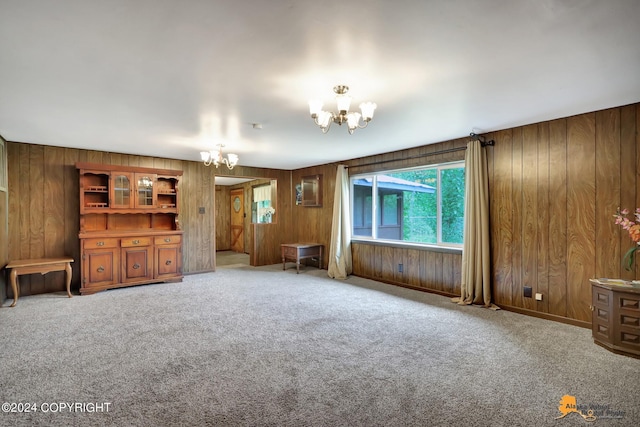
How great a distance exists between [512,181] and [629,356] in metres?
2.11

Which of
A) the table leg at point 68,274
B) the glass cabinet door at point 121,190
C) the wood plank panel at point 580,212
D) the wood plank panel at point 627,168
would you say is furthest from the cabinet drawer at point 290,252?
the wood plank panel at point 627,168

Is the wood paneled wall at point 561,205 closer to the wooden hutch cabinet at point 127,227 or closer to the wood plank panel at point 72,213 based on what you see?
the wooden hutch cabinet at point 127,227

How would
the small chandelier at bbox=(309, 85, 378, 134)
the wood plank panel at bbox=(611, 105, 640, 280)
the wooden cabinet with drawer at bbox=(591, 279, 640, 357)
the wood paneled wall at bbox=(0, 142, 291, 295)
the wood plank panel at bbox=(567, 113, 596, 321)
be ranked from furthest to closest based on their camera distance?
the wood paneled wall at bbox=(0, 142, 291, 295)
the wood plank panel at bbox=(567, 113, 596, 321)
the wood plank panel at bbox=(611, 105, 640, 280)
the wooden cabinet with drawer at bbox=(591, 279, 640, 357)
the small chandelier at bbox=(309, 85, 378, 134)

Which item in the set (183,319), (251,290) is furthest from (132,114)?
(251,290)

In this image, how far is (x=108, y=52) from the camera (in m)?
2.12

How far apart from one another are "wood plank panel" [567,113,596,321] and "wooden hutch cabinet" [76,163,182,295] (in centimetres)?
591

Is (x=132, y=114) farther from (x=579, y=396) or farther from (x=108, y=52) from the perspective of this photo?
(x=579, y=396)

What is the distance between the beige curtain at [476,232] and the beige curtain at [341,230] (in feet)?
7.87

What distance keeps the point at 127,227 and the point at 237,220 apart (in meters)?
4.77

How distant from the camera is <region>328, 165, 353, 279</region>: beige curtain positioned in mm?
6266

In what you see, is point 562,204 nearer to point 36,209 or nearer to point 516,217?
point 516,217

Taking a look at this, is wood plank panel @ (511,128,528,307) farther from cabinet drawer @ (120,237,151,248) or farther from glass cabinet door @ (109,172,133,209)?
glass cabinet door @ (109,172,133,209)

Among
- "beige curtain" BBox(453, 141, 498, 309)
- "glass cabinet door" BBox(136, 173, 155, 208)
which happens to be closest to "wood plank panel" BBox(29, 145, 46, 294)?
"glass cabinet door" BBox(136, 173, 155, 208)

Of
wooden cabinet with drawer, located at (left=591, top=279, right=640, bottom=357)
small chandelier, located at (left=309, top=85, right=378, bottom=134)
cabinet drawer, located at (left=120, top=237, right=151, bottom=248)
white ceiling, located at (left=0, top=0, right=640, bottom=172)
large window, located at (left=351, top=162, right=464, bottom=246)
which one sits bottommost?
wooden cabinet with drawer, located at (left=591, top=279, right=640, bottom=357)
